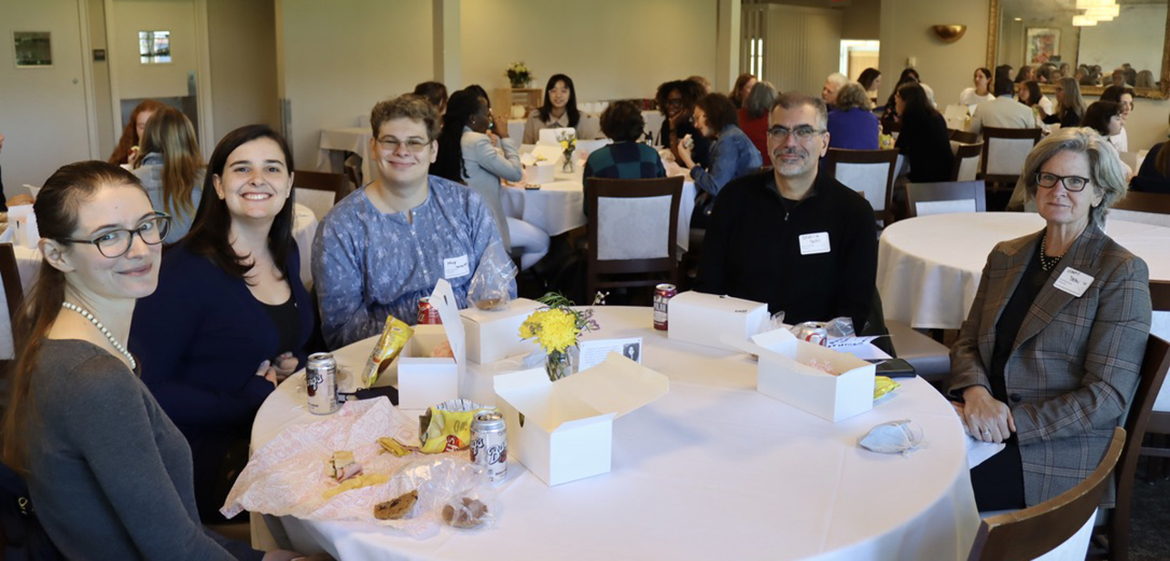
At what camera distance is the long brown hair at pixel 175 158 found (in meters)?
4.44

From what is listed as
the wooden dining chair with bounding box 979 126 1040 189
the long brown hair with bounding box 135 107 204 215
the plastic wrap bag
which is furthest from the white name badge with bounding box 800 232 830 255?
the wooden dining chair with bounding box 979 126 1040 189

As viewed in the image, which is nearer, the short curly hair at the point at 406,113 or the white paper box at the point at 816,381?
the white paper box at the point at 816,381

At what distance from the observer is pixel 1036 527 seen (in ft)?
4.48

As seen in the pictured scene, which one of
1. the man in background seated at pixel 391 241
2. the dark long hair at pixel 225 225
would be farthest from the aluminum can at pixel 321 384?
the man in background seated at pixel 391 241

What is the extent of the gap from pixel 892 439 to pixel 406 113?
1819 millimetres

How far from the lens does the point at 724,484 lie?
1.85 m

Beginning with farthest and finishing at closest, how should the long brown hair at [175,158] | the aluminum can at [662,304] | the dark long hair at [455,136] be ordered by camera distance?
1. the dark long hair at [455,136]
2. the long brown hair at [175,158]
3. the aluminum can at [662,304]

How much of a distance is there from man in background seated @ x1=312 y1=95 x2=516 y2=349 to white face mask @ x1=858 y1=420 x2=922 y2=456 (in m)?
1.34

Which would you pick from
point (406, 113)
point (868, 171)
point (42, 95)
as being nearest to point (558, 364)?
point (406, 113)

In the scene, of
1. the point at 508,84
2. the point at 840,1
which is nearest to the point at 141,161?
the point at 508,84

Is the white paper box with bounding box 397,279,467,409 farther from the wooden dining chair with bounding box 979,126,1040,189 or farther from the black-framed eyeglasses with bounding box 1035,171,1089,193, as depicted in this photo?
the wooden dining chair with bounding box 979,126,1040,189

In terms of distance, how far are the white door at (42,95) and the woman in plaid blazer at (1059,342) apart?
860 cm

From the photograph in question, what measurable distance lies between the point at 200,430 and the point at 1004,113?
8.34 metres

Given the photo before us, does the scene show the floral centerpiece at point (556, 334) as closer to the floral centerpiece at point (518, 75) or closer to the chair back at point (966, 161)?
the chair back at point (966, 161)
